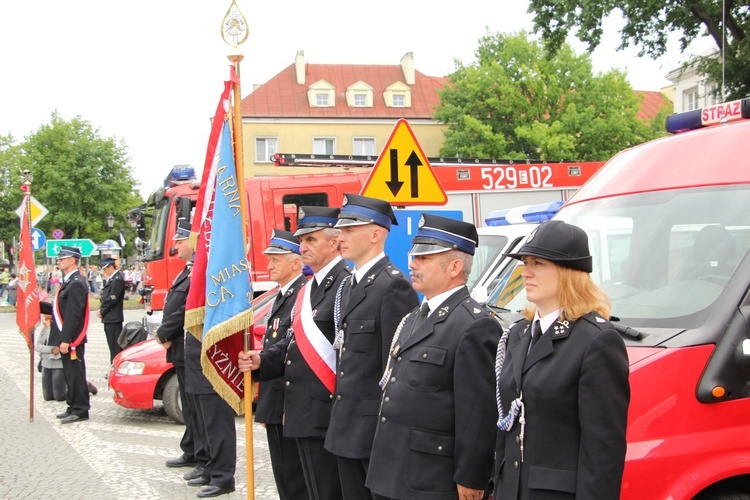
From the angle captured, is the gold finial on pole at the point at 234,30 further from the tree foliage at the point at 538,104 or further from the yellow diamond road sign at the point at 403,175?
the tree foliage at the point at 538,104

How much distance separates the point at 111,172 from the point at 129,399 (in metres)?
46.3

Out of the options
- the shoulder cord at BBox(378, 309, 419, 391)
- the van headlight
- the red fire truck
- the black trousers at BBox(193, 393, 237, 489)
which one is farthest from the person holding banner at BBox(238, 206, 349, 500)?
the red fire truck

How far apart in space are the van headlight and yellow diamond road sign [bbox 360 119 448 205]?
4435mm

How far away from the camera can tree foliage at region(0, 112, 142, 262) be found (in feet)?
170

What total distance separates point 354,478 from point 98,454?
5094 millimetres

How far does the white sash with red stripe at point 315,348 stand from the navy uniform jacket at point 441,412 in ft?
3.56

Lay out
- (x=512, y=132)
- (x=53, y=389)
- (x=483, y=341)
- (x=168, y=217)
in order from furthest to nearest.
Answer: (x=512, y=132) → (x=168, y=217) → (x=53, y=389) → (x=483, y=341)

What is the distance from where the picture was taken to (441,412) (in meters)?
3.64

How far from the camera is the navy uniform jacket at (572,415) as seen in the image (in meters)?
2.86

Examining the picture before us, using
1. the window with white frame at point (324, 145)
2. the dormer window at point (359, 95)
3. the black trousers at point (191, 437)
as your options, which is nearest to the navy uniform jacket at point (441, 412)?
the black trousers at point (191, 437)

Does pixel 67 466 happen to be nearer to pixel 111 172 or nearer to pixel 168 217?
pixel 168 217

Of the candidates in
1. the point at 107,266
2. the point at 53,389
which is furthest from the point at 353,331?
Result: the point at 107,266

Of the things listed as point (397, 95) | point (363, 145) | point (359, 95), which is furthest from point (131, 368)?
point (397, 95)

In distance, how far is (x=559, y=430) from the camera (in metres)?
2.96
